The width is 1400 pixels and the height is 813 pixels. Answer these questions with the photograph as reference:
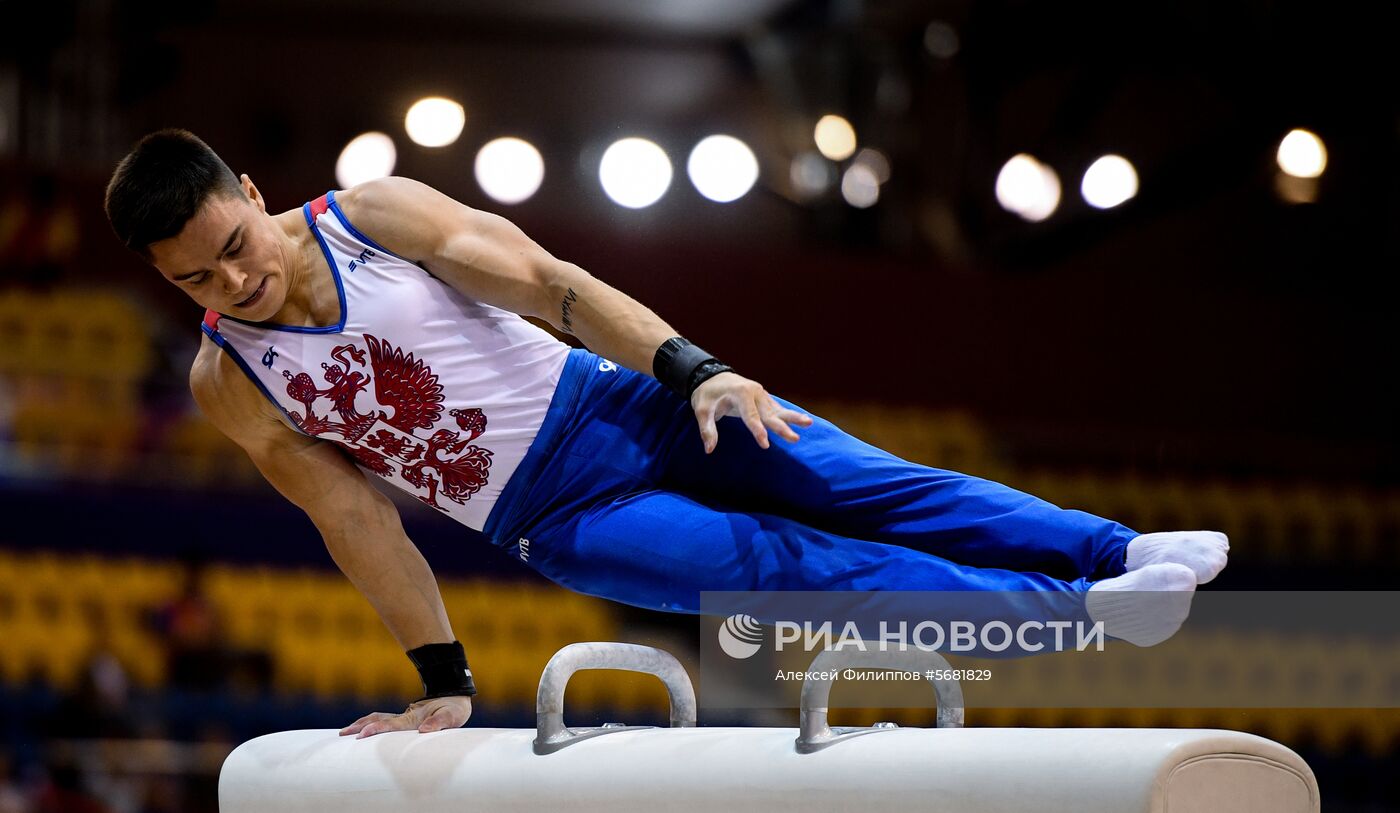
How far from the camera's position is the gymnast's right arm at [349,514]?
2859mm

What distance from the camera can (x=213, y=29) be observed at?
36.5 ft

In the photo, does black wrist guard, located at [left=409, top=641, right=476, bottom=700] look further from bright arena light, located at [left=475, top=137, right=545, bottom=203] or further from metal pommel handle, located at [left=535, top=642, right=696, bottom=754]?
bright arena light, located at [left=475, top=137, right=545, bottom=203]

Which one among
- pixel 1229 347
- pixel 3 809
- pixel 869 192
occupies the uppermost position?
pixel 869 192

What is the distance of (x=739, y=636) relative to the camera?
2.78 meters

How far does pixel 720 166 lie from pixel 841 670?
915 centimetres

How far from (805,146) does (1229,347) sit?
3866 mm

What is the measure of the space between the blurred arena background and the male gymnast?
4.64m

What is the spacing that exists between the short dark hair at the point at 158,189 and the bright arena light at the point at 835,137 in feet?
30.9

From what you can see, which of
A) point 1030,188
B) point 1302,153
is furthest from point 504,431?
point 1302,153

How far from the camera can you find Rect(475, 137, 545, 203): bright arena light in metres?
10.6

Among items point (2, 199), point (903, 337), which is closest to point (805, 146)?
point (903, 337)

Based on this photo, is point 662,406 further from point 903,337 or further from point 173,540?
point 903,337

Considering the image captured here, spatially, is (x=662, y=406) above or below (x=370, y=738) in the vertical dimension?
above
